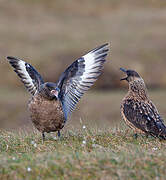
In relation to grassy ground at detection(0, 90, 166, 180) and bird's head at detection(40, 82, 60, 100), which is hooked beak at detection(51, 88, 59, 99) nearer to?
bird's head at detection(40, 82, 60, 100)

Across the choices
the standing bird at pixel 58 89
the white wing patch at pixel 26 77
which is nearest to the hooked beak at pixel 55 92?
the standing bird at pixel 58 89

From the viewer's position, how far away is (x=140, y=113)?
24.5 ft

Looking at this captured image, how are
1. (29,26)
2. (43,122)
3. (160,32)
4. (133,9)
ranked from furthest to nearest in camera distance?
1. (133,9)
2. (29,26)
3. (160,32)
4. (43,122)

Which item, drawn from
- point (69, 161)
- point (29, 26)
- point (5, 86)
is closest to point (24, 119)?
point (5, 86)

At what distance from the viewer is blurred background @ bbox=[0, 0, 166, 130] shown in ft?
60.8

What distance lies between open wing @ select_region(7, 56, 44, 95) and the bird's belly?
54cm

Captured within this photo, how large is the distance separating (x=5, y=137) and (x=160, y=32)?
862 inches

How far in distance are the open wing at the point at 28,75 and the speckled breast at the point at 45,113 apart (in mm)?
523

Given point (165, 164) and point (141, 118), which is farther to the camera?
point (141, 118)

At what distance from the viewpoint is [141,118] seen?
7.37m

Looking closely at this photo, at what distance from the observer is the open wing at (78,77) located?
26.0 ft

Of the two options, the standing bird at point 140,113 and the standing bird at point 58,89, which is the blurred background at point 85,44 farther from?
the standing bird at point 140,113

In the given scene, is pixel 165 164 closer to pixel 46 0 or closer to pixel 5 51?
pixel 5 51

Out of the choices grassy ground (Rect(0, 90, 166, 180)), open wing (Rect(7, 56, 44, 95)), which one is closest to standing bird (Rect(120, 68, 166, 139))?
grassy ground (Rect(0, 90, 166, 180))
